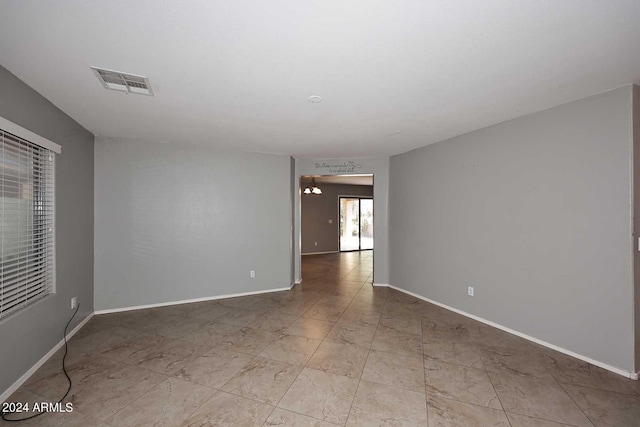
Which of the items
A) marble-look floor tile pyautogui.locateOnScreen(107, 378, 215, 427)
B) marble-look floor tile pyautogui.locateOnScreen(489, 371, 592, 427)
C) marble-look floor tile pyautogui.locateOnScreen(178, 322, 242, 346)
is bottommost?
marble-look floor tile pyautogui.locateOnScreen(178, 322, 242, 346)

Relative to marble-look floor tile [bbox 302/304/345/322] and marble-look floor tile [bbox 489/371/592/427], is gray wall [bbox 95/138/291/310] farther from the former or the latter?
marble-look floor tile [bbox 489/371/592/427]

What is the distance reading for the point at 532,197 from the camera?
9.82 feet

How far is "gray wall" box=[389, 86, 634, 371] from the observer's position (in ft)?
A: 7.86

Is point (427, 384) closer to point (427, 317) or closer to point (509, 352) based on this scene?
point (509, 352)

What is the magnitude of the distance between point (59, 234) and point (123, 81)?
1871mm

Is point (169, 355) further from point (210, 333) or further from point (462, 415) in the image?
point (462, 415)

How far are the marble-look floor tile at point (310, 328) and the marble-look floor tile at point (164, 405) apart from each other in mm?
1252

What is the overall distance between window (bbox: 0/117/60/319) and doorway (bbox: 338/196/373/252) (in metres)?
8.22

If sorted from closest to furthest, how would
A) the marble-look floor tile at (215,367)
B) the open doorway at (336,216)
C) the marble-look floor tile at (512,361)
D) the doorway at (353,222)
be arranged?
the marble-look floor tile at (215,367) < the marble-look floor tile at (512,361) < the open doorway at (336,216) < the doorway at (353,222)

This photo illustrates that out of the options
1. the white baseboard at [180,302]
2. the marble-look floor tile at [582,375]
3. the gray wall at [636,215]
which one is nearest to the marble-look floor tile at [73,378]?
the white baseboard at [180,302]

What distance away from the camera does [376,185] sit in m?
5.28

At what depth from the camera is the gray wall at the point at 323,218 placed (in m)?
9.49

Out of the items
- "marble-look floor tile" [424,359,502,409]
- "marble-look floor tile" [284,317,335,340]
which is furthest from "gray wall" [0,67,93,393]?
"marble-look floor tile" [424,359,502,409]

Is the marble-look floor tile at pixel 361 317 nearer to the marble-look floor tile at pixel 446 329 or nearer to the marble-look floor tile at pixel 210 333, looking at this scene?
the marble-look floor tile at pixel 446 329
